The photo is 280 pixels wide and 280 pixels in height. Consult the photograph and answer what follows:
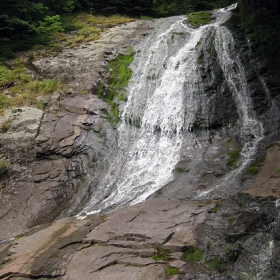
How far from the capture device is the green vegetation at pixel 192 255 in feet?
19.6

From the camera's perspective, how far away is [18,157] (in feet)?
38.2

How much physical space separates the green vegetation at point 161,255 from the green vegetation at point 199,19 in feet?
45.0

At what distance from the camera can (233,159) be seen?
10.2 m

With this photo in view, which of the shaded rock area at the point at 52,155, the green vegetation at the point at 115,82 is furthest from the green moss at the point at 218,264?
the green vegetation at the point at 115,82

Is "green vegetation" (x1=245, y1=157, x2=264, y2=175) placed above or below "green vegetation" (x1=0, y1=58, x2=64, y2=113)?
below

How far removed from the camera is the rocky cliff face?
6.09 meters

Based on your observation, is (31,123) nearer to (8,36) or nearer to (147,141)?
(147,141)

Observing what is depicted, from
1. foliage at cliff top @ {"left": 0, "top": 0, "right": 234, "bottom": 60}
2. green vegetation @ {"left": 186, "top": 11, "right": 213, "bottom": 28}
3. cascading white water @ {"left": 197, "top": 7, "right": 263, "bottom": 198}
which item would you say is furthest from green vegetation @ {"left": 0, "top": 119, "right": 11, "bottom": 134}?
green vegetation @ {"left": 186, "top": 11, "right": 213, "bottom": 28}

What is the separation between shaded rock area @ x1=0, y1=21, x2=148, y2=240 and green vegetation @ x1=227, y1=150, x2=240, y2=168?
13.9ft

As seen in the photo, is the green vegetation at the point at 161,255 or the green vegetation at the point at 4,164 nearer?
the green vegetation at the point at 161,255

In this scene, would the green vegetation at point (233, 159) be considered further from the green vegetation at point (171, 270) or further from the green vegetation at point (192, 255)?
the green vegetation at point (171, 270)

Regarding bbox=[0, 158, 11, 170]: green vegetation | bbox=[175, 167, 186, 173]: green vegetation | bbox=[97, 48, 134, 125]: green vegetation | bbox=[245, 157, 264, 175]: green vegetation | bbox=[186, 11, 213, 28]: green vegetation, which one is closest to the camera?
bbox=[245, 157, 264, 175]: green vegetation

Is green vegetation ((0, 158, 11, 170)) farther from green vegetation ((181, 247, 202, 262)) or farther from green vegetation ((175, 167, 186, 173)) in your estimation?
green vegetation ((181, 247, 202, 262))

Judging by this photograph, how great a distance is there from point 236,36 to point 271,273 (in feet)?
37.5
